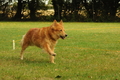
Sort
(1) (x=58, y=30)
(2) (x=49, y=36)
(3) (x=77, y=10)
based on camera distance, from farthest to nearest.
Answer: (3) (x=77, y=10) < (2) (x=49, y=36) < (1) (x=58, y=30)

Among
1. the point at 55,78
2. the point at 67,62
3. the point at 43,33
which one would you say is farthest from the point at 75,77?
the point at 43,33

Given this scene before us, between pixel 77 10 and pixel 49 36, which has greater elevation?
pixel 49 36

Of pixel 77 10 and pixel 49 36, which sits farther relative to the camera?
pixel 77 10

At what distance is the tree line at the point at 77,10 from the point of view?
38.2 m

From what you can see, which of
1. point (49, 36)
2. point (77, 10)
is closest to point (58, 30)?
point (49, 36)

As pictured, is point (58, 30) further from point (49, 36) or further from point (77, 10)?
point (77, 10)

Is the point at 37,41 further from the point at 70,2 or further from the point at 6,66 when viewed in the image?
the point at 70,2

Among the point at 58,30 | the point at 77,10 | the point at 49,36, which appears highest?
the point at 58,30

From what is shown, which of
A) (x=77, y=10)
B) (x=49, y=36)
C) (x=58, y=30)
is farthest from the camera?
(x=77, y=10)

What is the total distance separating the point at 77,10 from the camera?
3888 centimetres

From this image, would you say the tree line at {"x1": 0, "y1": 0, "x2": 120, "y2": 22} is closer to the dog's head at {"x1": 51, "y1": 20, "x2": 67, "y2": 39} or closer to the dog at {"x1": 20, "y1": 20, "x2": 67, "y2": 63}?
the dog at {"x1": 20, "y1": 20, "x2": 67, "y2": 63}

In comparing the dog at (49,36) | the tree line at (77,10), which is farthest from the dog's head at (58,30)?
the tree line at (77,10)

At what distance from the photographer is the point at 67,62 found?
856 centimetres

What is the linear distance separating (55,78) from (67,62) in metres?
2.26
